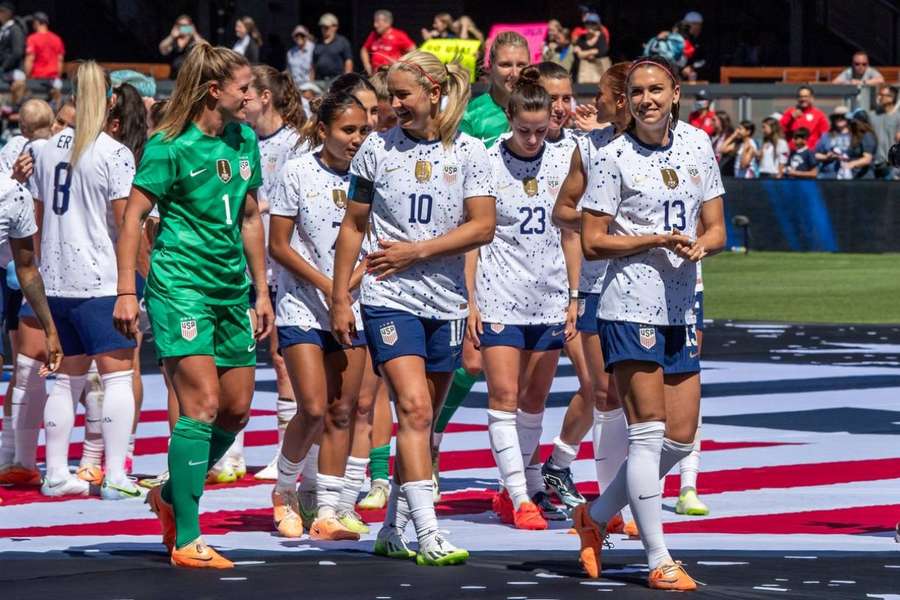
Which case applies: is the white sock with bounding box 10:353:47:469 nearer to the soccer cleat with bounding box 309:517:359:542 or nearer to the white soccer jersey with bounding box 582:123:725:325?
the soccer cleat with bounding box 309:517:359:542

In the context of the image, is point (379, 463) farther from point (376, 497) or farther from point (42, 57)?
point (42, 57)

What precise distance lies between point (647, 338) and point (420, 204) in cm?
116

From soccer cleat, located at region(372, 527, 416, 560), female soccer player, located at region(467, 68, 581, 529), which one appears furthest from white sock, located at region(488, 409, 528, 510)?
soccer cleat, located at region(372, 527, 416, 560)

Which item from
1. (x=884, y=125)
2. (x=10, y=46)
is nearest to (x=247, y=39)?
(x=10, y=46)

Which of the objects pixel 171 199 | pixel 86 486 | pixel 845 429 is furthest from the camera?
pixel 845 429

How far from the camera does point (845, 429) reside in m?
12.5

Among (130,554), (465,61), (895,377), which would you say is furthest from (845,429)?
(465,61)

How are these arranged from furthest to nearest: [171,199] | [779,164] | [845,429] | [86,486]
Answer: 1. [779,164]
2. [845,429]
3. [86,486]
4. [171,199]

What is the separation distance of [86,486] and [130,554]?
79.9 inches

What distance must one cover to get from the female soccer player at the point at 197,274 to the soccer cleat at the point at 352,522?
837 millimetres

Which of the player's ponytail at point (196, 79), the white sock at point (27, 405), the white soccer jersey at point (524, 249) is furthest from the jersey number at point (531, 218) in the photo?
the white sock at point (27, 405)

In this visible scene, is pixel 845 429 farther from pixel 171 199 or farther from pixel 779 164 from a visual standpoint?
pixel 779 164

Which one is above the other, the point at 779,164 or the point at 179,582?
the point at 779,164

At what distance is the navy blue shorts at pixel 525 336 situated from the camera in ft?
30.0
